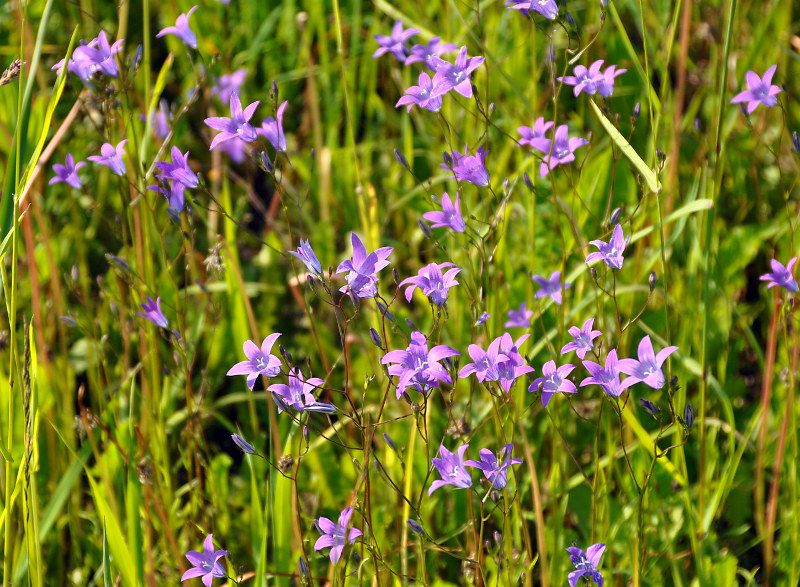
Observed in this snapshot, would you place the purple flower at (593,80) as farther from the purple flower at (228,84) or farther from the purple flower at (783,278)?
the purple flower at (228,84)

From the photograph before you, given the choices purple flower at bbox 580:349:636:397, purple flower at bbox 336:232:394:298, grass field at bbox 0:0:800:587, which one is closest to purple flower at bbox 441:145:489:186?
grass field at bbox 0:0:800:587

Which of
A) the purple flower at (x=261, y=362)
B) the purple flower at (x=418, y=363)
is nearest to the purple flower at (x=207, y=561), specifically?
the purple flower at (x=261, y=362)

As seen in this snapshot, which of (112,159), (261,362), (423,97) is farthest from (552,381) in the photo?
(112,159)

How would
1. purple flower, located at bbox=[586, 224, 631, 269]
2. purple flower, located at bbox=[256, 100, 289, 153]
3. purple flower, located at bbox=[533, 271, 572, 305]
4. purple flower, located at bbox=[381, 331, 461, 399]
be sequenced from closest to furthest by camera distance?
purple flower, located at bbox=[381, 331, 461, 399] < purple flower, located at bbox=[586, 224, 631, 269] < purple flower, located at bbox=[256, 100, 289, 153] < purple flower, located at bbox=[533, 271, 572, 305]

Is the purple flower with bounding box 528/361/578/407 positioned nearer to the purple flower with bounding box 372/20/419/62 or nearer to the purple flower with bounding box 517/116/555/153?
the purple flower with bounding box 517/116/555/153

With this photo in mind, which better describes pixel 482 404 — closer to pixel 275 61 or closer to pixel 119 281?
pixel 119 281
